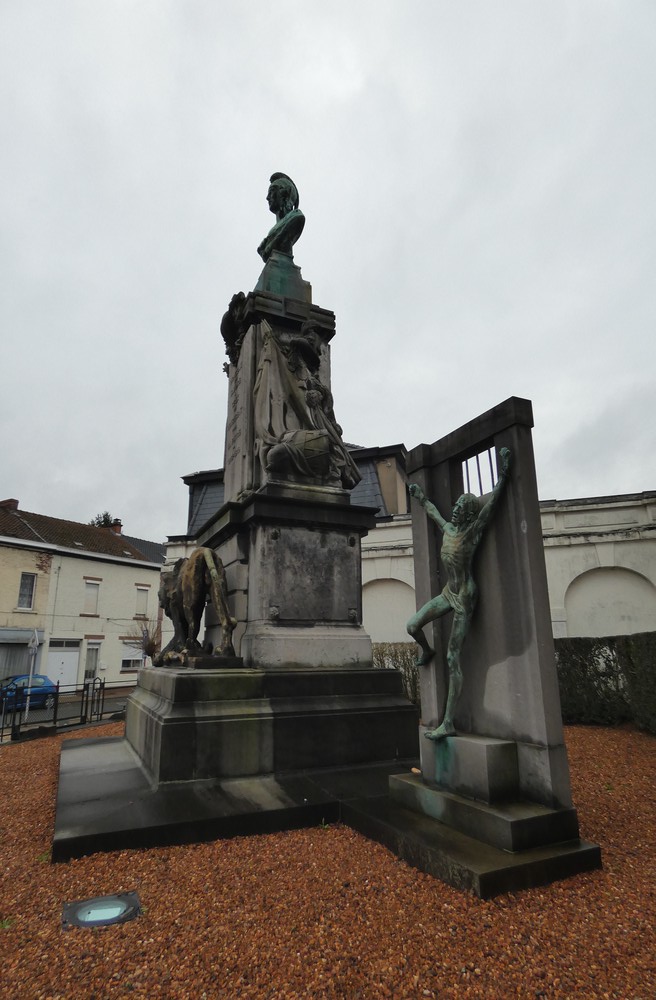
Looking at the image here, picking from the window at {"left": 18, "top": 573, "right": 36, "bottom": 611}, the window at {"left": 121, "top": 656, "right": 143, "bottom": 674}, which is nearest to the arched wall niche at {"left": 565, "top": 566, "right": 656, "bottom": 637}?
the window at {"left": 121, "top": 656, "right": 143, "bottom": 674}

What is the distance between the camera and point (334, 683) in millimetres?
5449

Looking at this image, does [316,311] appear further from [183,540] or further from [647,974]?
[183,540]

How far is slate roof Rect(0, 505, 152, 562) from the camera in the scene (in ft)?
92.9

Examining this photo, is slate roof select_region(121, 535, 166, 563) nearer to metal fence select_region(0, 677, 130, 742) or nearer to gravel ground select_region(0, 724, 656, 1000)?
metal fence select_region(0, 677, 130, 742)

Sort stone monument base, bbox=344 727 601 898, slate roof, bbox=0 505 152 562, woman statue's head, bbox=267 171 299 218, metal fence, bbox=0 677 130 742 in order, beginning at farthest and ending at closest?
slate roof, bbox=0 505 152 562, metal fence, bbox=0 677 130 742, woman statue's head, bbox=267 171 299 218, stone monument base, bbox=344 727 601 898

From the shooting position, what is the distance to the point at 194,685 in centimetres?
479

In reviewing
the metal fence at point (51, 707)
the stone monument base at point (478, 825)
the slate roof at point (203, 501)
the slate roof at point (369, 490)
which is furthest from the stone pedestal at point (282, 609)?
the slate roof at point (203, 501)

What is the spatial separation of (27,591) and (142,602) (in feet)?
21.1

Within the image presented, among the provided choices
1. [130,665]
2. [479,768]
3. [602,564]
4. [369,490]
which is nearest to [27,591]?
[130,665]

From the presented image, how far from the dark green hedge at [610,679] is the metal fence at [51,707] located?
29.9ft

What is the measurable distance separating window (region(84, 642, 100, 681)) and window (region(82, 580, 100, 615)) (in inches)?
67.9

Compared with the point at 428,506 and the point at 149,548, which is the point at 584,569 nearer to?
the point at 428,506

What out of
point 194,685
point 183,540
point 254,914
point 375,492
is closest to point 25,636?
point 183,540

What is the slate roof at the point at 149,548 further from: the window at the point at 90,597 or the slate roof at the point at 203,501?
the slate roof at the point at 203,501
